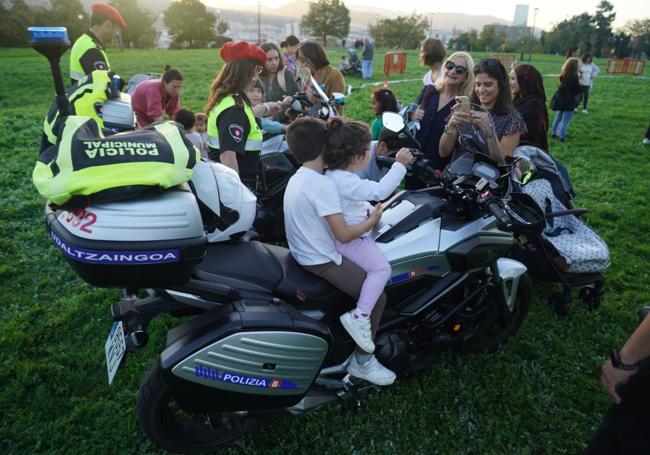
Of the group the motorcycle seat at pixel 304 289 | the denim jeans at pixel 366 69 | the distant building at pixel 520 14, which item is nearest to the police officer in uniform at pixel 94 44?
the motorcycle seat at pixel 304 289

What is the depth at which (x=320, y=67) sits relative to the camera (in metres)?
5.77

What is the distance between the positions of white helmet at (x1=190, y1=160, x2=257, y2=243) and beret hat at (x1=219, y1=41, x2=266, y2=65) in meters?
1.68

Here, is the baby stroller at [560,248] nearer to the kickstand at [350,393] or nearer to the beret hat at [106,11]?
the kickstand at [350,393]

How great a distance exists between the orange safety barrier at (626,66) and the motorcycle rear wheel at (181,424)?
115 ft

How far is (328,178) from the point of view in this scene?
232cm

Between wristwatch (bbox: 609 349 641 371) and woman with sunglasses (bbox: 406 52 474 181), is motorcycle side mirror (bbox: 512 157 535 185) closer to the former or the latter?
wristwatch (bbox: 609 349 641 371)

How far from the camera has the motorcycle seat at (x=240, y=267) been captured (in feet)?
6.93

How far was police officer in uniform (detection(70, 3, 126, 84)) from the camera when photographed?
180 inches

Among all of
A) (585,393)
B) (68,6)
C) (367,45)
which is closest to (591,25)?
(367,45)

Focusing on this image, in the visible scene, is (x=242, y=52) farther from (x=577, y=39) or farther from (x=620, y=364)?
Answer: (x=577, y=39)

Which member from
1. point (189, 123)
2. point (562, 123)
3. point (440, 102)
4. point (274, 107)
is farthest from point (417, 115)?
point (562, 123)

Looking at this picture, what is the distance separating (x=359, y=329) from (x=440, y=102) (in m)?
2.66

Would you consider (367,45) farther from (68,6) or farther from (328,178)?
(68,6)

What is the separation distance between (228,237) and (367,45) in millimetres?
19295
